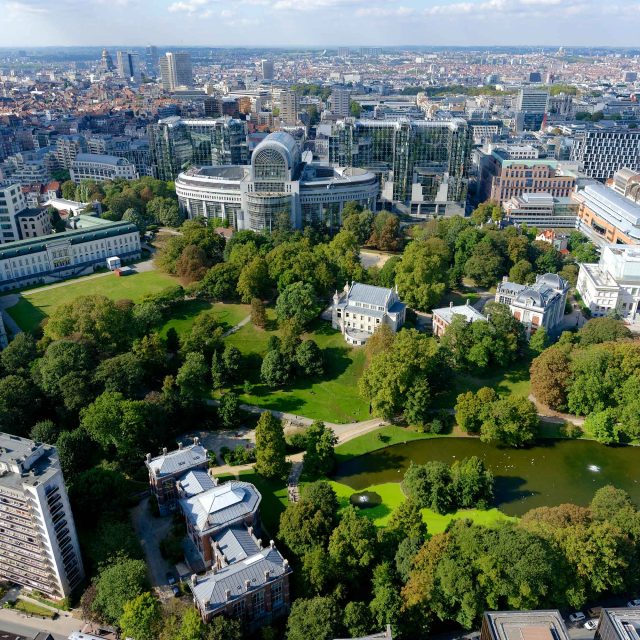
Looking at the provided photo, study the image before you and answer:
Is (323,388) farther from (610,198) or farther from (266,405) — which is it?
(610,198)

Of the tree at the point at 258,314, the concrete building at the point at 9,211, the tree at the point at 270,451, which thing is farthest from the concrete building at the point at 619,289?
the concrete building at the point at 9,211

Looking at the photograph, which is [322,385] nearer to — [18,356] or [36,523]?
[18,356]

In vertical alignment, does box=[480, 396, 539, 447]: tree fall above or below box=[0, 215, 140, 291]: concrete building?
below

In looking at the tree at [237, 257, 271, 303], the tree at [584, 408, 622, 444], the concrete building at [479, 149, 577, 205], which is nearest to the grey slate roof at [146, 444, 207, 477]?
the tree at [237, 257, 271, 303]

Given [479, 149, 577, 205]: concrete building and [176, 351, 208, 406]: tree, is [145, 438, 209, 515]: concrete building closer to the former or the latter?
[176, 351, 208, 406]: tree

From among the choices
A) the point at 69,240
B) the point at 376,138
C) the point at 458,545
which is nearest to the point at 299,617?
the point at 458,545

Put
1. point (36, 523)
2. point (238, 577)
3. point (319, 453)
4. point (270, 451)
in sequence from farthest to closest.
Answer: point (319, 453) → point (270, 451) → point (36, 523) → point (238, 577)

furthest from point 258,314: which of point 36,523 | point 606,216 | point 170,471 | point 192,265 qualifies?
point 606,216
